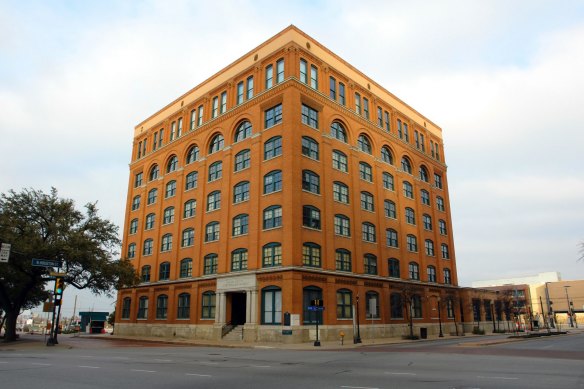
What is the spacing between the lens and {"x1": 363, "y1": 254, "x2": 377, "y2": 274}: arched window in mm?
44562

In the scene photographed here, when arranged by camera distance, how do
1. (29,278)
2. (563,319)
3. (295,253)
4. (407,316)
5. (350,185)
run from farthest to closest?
1. (563,319)
2. (407,316)
3. (350,185)
4. (29,278)
5. (295,253)

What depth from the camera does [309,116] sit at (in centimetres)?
4250

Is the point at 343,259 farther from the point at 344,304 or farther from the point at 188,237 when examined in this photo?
the point at 188,237

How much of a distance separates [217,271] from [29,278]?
17.2 meters

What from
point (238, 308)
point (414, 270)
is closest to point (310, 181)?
point (238, 308)

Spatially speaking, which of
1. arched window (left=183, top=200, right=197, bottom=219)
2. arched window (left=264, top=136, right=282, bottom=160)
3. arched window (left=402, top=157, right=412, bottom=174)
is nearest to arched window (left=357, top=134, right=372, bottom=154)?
arched window (left=402, top=157, right=412, bottom=174)

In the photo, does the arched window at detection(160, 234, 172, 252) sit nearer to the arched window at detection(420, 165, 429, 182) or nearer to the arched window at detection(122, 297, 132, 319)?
the arched window at detection(122, 297, 132, 319)

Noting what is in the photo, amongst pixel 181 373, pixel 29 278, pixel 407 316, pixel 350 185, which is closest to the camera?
pixel 181 373

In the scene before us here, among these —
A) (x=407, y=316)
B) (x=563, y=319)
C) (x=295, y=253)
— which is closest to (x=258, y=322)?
(x=295, y=253)

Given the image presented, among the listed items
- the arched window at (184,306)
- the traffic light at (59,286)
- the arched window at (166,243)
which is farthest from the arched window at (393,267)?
the traffic light at (59,286)

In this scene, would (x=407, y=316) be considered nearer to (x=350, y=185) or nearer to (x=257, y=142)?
(x=350, y=185)

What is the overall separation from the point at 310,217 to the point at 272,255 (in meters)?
4.72

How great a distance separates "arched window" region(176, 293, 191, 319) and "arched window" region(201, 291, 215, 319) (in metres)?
2.57

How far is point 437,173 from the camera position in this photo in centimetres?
6406
